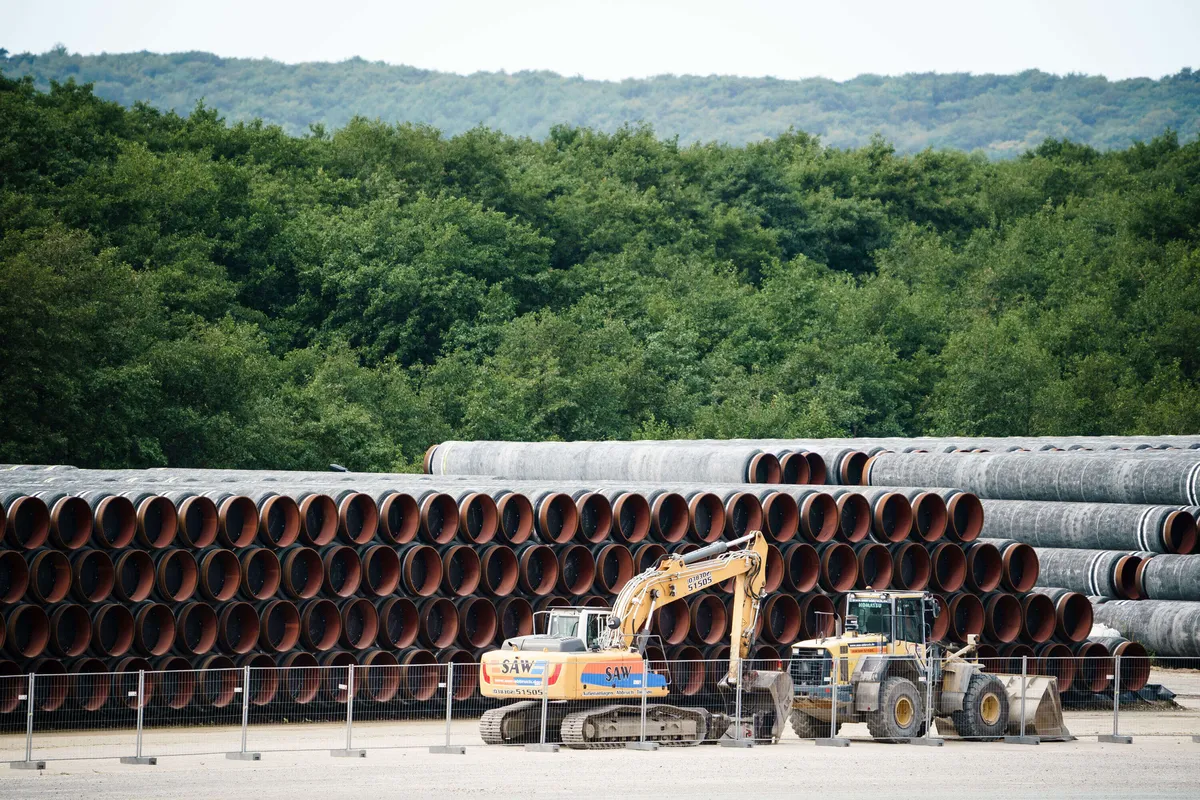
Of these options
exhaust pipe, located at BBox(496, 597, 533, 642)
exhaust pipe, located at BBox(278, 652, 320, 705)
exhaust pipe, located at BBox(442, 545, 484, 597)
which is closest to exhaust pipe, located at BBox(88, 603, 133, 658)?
exhaust pipe, located at BBox(278, 652, 320, 705)

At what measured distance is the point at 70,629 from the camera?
20484 mm

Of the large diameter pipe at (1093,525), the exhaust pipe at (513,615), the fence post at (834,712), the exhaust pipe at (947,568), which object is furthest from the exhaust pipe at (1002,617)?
the exhaust pipe at (513,615)

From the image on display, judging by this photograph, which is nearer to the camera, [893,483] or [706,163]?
[893,483]

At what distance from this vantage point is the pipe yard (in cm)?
2017

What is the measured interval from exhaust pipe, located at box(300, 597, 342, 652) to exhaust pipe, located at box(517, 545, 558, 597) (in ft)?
9.29

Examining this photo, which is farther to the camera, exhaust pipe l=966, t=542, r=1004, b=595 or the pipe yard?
exhaust pipe l=966, t=542, r=1004, b=595

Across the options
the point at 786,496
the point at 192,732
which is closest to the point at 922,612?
the point at 786,496

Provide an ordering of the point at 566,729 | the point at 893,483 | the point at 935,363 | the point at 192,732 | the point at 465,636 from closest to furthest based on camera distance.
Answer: the point at 566,729, the point at 192,732, the point at 465,636, the point at 893,483, the point at 935,363

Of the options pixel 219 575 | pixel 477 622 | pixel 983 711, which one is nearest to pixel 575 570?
pixel 477 622

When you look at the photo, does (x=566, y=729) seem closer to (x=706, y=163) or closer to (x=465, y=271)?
(x=465, y=271)

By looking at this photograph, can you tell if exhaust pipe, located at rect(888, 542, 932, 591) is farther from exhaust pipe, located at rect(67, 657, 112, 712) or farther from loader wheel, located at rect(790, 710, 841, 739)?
exhaust pipe, located at rect(67, 657, 112, 712)

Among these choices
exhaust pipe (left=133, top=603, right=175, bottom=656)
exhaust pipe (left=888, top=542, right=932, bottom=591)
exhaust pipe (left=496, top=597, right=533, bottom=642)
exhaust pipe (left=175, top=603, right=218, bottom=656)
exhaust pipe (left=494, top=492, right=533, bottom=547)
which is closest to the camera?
exhaust pipe (left=133, top=603, right=175, bottom=656)

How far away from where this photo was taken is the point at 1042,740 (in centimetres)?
2056

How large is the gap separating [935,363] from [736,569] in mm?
38682
